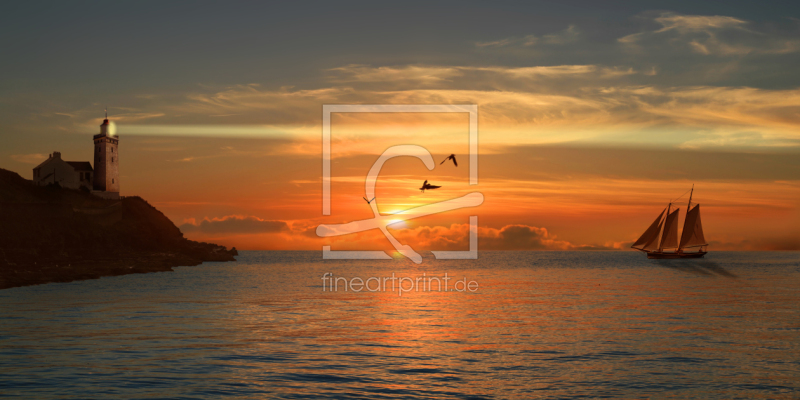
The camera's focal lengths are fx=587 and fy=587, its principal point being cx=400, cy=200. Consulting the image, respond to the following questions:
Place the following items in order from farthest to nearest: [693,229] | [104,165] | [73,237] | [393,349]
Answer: [693,229], [104,165], [73,237], [393,349]

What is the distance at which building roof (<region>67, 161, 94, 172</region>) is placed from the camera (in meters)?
150

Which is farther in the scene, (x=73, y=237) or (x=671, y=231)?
(x=671, y=231)

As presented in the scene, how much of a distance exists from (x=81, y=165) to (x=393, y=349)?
14232 centimetres

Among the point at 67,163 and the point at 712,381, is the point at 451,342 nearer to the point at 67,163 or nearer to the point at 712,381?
the point at 712,381

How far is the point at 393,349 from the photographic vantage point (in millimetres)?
36125

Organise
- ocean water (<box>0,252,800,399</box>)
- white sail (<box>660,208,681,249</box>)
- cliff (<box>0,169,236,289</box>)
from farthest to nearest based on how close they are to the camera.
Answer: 1. white sail (<box>660,208,681,249</box>)
2. cliff (<box>0,169,236,289</box>)
3. ocean water (<box>0,252,800,399</box>)

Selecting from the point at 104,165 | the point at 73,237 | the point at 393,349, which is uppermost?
the point at 104,165

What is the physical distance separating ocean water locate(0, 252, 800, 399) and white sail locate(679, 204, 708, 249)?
12321 cm

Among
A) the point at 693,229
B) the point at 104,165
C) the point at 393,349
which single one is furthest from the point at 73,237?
the point at 693,229

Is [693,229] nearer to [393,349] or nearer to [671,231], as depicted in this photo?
[671,231]

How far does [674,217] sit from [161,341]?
184m

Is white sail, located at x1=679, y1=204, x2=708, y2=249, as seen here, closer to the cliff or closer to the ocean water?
the ocean water

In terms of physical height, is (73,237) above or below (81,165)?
below

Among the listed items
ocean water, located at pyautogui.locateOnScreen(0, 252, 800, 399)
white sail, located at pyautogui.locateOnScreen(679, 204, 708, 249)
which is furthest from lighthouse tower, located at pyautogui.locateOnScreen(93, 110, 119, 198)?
white sail, located at pyautogui.locateOnScreen(679, 204, 708, 249)
